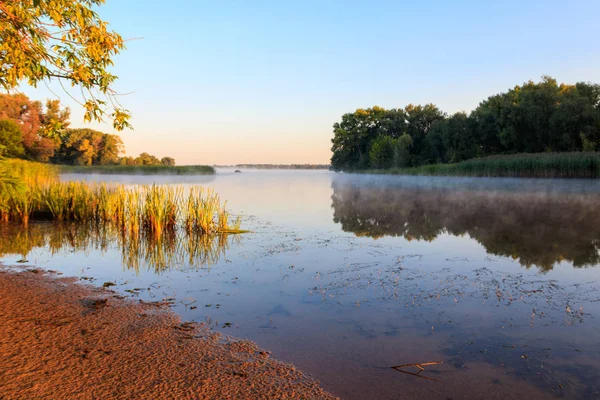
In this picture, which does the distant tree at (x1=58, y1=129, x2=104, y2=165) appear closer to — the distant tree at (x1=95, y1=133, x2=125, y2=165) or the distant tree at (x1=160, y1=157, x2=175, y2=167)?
the distant tree at (x1=95, y1=133, x2=125, y2=165)

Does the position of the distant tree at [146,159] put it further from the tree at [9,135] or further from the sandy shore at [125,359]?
the sandy shore at [125,359]

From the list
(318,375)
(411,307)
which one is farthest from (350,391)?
(411,307)

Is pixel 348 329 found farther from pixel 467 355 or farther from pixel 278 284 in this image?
pixel 278 284

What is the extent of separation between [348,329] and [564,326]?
287 cm

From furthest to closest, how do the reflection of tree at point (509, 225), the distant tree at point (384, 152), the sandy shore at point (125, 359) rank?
the distant tree at point (384, 152) < the reflection of tree at point (509, 225) < the sandy shore at point (125, 359)

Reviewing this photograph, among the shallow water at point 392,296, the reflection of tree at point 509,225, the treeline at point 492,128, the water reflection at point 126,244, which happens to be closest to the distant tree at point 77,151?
the treeline at point 492,128

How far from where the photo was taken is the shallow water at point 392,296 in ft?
13.4

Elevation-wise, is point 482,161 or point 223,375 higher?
point 482,161

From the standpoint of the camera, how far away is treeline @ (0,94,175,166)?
4288 centimetres

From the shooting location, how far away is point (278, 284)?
23.5 ft

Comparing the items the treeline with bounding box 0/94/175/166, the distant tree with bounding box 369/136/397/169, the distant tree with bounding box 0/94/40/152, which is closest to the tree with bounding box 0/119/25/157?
the treeline with bounding box 0/94/175/166

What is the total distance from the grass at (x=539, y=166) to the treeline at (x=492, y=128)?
9444mm

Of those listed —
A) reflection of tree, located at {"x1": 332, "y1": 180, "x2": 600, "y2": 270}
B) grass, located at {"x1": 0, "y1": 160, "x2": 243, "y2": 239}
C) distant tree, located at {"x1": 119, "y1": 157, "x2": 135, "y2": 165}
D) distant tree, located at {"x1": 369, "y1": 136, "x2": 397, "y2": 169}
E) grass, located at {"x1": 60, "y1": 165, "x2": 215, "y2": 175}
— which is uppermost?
distant tree, located at {"x1": 369, "y1": 136, "x2": 397, "y2": 169}

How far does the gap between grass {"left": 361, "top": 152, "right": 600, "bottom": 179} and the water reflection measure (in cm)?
4156
